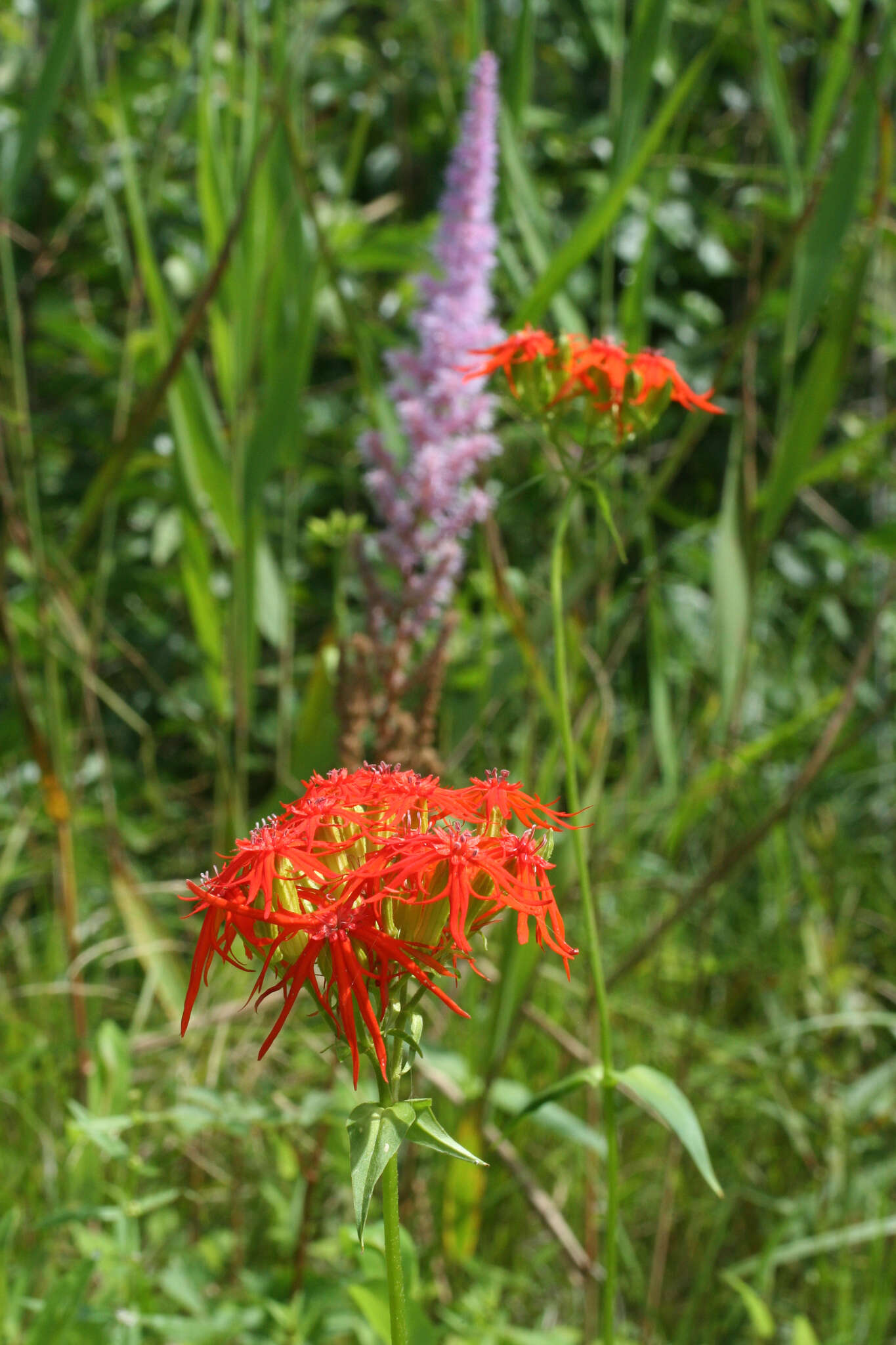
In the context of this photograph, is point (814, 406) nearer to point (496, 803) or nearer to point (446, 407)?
point (446, 407)

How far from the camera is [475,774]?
1.68 m

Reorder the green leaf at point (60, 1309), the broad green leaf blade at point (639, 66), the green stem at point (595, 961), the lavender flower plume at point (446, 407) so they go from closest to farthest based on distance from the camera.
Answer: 1. the green stem at point (595, 961)
2. the green leaf at point (60, 1309)
3. the broad green leaf blade at point (639, 66)
4. the lavender flower plume at point (446, 407)

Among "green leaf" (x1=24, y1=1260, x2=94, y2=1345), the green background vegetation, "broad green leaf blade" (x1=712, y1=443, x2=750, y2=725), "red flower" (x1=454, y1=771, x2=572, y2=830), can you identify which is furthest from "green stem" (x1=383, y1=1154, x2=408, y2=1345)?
"broad green leaf blade" (x1=712, y1=443, x2=750, y2=725)

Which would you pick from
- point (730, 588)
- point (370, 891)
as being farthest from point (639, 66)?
point (370, 891)

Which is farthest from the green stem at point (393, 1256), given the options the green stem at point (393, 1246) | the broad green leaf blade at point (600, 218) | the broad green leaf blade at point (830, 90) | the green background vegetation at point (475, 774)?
the broad green leaf blade at point (830, 90)

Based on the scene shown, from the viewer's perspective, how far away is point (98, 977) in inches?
61.1

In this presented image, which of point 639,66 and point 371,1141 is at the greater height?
point 639,66

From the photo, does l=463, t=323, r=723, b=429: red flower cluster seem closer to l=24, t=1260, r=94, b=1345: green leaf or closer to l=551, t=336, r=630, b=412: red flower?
l=551, t=336, r=630, b=412: red flower

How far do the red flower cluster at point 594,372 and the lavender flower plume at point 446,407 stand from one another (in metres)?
0.39

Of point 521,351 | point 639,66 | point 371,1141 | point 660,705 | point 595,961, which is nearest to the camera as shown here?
point 371,1141

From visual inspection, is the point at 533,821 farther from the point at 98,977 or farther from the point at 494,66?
the point at 98,977

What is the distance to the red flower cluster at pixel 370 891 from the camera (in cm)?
51

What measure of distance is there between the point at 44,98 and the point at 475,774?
1.01 meters

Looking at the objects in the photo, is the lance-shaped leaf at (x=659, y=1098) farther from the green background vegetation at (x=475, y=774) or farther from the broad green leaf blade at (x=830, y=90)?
the broad green leaf blade at (x=830, y=90)
